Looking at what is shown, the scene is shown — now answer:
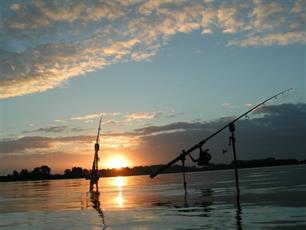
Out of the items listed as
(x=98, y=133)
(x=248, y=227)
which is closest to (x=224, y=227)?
(x=248, y=227)

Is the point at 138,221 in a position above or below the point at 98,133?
below

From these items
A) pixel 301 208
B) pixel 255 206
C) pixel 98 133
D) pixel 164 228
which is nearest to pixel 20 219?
pixel 164 228

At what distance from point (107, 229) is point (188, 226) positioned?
152 inches

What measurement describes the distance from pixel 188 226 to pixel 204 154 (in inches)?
717

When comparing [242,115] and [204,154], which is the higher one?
[242,115]

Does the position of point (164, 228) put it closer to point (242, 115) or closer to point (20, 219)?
point (20, 219)

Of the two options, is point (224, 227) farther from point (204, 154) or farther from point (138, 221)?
point (204, 154)

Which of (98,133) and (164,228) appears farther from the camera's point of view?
(98,133)

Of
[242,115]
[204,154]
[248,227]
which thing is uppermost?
[242,115]

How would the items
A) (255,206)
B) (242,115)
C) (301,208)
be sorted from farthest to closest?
(242,115) < (255,206) < (301,208)

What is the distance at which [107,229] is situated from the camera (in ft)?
74.6

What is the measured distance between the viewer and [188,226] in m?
21.8

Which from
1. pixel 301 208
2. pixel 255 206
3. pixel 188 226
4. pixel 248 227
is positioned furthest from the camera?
pixel 255 206

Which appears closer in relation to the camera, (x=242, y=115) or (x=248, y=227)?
(x=248, y=227)
